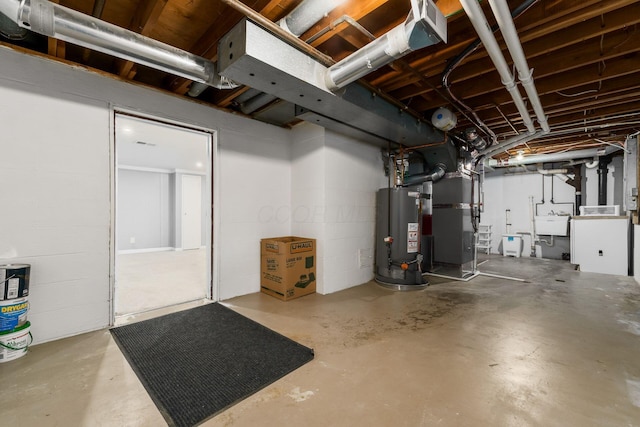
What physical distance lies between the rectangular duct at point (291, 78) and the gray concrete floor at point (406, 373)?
82.8 inches

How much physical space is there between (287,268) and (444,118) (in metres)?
2.79

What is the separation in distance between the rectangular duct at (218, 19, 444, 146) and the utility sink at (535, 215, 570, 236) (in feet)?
17.7

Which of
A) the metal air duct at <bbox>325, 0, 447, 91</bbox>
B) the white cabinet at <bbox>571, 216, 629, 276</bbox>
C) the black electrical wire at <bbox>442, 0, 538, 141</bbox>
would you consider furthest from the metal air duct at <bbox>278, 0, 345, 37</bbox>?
the white cabinet at <bbox>571, 216, 629, 276</bbox>

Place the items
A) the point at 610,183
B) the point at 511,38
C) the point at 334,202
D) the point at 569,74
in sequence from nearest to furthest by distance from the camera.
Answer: the point at 511,38, the point at 569,74, the point at 334,202, the point at 610,183

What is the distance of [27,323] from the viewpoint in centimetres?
197

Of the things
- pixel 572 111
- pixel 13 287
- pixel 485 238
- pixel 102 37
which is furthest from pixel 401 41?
pixel 485 238

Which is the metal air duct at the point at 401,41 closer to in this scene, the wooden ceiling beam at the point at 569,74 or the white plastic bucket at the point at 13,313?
the wooden ceiling beam at the point at 569,74

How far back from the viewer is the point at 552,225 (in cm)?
614

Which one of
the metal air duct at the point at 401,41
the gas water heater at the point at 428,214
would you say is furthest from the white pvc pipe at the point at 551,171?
the metal air duct at the point at 401,41

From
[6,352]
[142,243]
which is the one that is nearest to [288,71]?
[6,352]

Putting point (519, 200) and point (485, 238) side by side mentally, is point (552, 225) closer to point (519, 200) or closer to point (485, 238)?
point (519, 200)

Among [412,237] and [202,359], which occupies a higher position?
[412,237]

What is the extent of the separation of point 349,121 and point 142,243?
6929 mm

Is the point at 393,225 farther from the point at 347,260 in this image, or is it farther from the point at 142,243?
the point at 142,243
